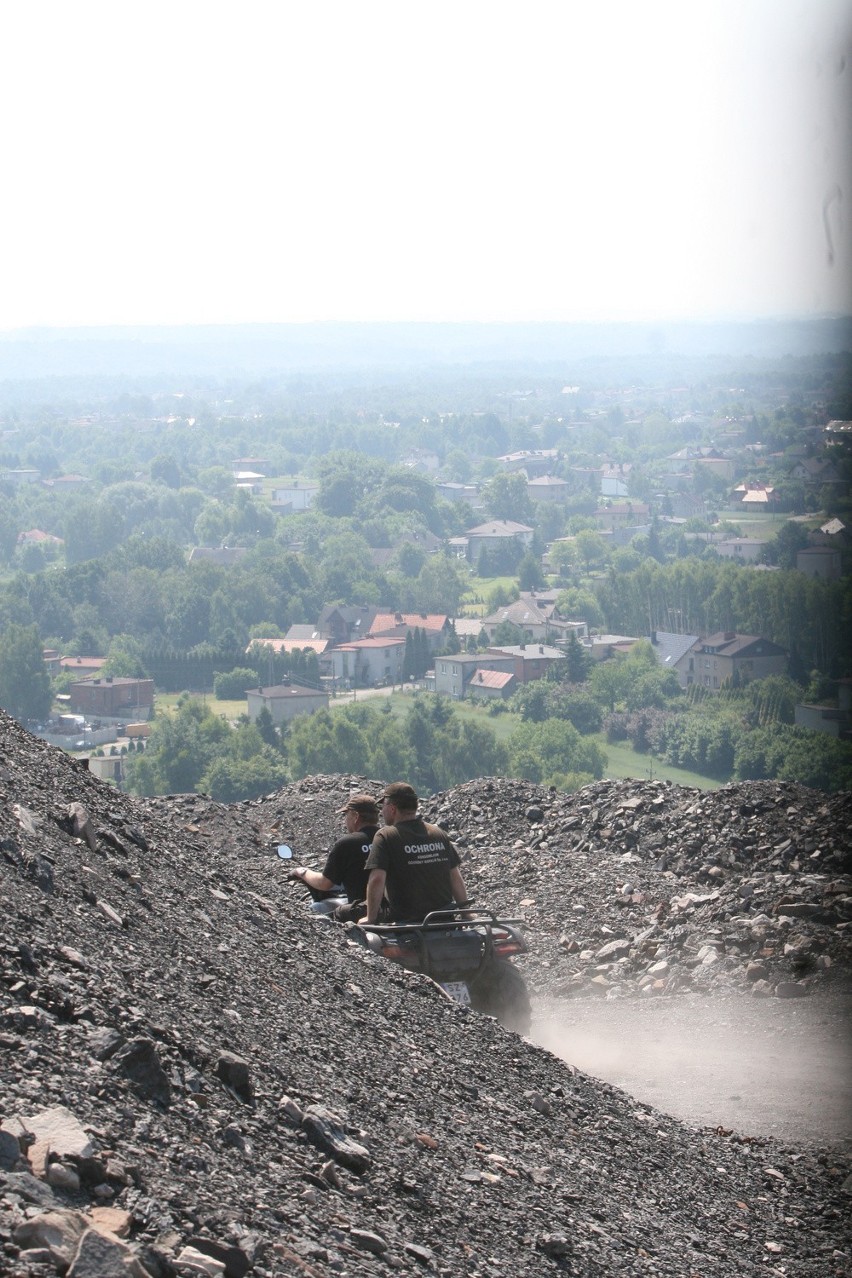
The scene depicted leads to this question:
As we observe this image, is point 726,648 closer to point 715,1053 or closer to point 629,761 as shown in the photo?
point 629,761

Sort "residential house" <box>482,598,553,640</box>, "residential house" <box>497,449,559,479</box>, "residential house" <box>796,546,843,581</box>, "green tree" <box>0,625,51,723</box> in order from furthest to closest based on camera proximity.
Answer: "residential house" <box>497,449,559,479</box>
"residential house" <box>482,598,553,640</box>
"green tree" <box>0,625,51,723</box>
"residential house" <box>796,546,843,581</box>

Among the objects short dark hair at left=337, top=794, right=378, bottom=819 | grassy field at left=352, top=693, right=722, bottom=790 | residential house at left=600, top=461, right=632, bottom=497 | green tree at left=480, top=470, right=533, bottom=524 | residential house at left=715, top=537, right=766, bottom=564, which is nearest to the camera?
short dark hair at left=337, top=794, right=378, bottom=819

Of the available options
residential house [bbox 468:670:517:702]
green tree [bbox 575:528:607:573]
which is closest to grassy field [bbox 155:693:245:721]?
residential house [bbox 468:670:517:702]

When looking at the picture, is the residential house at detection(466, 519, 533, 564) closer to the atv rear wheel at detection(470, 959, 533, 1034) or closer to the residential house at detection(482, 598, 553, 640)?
the residential house at detection(482, 598, 553, 640)

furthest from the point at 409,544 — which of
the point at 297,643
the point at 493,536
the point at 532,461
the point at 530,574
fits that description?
the point at 532,461

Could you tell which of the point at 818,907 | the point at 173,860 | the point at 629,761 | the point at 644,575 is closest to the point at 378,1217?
the point at 173,860

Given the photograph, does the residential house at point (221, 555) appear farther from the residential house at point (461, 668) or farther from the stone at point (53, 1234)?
the stone at point (53, 1234)
